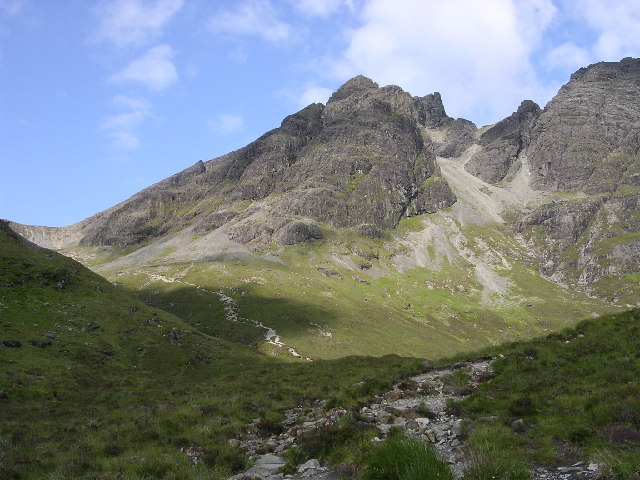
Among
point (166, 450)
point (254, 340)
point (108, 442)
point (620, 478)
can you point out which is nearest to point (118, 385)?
point (108, 442)

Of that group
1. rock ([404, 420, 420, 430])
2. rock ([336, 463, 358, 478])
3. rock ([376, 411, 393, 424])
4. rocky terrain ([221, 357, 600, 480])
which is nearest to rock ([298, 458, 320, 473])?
rocky terrain ([221, 357, 600, 480])

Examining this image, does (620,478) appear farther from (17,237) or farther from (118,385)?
(17,237)

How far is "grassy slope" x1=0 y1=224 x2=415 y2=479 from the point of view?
16781 mm

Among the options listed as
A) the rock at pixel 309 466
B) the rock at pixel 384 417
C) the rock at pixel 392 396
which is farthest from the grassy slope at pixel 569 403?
the rock at pixel 309 466

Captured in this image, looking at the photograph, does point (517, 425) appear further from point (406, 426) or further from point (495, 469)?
point (495, 469)

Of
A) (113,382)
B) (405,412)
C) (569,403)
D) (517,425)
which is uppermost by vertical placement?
(569,403)

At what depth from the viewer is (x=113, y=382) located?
52156mm

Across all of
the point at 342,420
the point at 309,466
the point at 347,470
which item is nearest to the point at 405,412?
the point at 342,420

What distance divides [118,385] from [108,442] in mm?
35038

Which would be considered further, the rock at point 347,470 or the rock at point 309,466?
the rock at point 309,466

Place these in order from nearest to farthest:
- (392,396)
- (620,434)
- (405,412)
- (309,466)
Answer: (620,434)
(309,466)
(405,412)
(392,396)

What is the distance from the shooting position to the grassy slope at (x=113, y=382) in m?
16.8

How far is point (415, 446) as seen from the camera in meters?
10.5

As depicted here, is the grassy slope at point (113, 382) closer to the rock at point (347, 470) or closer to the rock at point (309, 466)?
the rock at point (309, 466)
